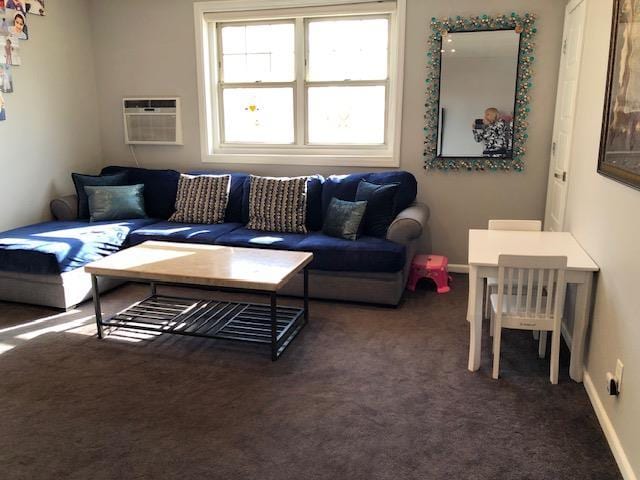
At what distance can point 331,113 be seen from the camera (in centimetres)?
482

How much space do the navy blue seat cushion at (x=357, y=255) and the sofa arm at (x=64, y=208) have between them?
228 centimetres

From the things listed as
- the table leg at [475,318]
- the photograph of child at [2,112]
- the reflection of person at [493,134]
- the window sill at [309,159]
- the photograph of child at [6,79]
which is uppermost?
the photograph of child at [6,79]

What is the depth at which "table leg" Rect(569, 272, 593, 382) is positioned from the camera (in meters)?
2.62

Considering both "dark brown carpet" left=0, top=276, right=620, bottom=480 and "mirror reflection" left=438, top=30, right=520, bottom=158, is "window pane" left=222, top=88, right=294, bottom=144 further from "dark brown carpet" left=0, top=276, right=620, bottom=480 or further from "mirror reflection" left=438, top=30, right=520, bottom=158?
"dark brown carpet" left=0, top=276, right=620, bottom=480

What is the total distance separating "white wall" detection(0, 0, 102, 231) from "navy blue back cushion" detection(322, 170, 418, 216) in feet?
8.40

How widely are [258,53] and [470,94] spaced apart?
2010 millimetres

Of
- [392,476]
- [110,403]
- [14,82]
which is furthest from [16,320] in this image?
[392,476]

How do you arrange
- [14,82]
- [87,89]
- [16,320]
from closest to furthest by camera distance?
[16,320], [14,82], [87,89]

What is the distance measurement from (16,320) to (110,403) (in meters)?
1.47

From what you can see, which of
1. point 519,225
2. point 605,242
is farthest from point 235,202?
point 605,242

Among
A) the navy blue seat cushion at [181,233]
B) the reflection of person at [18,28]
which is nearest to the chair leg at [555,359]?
the navy blue seat cushion at [181,233]

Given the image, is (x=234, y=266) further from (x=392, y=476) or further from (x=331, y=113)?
(x=331, y=113)

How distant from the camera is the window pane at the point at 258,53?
4.79 metres

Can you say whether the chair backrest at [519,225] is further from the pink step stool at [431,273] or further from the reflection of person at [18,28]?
the reflection of person at [18,28]
